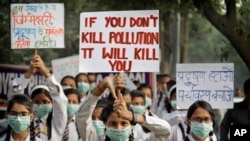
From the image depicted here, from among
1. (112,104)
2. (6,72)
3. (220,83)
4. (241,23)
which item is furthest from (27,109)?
(6,72)

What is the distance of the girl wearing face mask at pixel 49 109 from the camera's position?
8.38 m

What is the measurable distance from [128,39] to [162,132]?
6.25 ft

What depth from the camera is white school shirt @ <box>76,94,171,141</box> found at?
7.12 metres

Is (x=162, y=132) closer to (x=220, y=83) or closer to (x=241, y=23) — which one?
(x=220, y=83)

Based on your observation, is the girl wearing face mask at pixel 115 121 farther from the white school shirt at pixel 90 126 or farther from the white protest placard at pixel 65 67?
the white protest placard at pixel 65 67

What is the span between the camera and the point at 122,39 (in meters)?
8.84

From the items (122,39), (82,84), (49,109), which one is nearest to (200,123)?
(122,39)

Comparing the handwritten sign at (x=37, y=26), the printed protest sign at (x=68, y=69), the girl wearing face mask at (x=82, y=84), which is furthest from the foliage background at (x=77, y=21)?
the handwritten sign at (x=37, y=26)

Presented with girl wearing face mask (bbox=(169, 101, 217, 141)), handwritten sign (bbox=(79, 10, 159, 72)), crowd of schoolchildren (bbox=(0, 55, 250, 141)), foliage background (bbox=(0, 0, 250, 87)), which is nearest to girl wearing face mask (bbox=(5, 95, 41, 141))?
crowd of schoolchildren (bbox=(0, 55, 250, 141))

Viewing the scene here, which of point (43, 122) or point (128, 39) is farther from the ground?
point (128, 39)

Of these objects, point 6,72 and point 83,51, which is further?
point 6,72

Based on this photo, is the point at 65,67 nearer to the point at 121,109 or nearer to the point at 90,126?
the point at 90,126

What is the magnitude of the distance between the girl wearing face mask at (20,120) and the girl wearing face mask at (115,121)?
0.47 m

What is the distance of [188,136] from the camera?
8.19 metres
